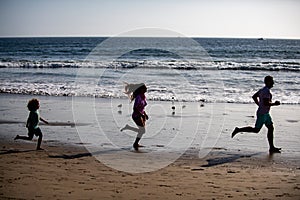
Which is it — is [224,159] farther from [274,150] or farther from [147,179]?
[147,179]

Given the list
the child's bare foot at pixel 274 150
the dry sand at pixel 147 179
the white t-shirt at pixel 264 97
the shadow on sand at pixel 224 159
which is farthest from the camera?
the white t-shirt at pixel 264 97

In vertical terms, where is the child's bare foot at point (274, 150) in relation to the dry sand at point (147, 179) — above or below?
above

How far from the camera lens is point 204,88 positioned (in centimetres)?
1950

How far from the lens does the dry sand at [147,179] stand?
5316 millimetres

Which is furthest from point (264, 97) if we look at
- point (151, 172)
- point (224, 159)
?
point (151, 172)

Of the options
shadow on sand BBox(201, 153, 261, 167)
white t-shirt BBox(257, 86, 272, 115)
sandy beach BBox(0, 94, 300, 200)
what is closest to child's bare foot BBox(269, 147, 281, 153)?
sandy beach BBox(0, 94, 300, 200)

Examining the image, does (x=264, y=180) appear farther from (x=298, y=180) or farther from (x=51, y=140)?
(x=51, y=140)

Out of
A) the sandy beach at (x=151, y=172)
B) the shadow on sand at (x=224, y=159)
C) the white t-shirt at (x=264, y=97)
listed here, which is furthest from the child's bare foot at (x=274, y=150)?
the white t-shirt at (x=264, y=97)

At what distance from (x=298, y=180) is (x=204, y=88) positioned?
13507 millimetres

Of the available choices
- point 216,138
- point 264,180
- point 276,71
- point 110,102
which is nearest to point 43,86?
point 110,102

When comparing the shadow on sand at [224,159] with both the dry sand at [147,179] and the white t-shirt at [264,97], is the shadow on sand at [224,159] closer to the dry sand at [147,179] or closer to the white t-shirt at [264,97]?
the dry sand at [147,179]

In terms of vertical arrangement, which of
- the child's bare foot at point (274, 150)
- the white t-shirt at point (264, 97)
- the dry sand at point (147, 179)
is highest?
the white t-shirt at point (264, 97)

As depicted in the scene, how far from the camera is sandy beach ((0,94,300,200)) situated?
17.6 feet

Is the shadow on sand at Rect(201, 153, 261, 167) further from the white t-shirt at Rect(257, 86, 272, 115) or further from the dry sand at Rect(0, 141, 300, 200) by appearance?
the white t-shirt at Rect(257, 86, 272, 115)
